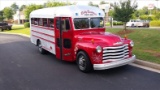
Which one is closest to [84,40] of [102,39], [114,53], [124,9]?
[102,39]

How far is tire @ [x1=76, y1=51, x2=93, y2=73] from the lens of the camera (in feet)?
24.7

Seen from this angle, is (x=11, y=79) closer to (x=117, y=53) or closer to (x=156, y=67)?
(x=117, y=53)

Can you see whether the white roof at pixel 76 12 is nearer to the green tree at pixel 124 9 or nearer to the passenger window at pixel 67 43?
the passenger window at pixel 67 43

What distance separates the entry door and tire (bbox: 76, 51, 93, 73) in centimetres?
72

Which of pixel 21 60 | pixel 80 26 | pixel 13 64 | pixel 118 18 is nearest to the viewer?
pixel 80 26

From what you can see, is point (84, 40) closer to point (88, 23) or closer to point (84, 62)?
point (84, 62)

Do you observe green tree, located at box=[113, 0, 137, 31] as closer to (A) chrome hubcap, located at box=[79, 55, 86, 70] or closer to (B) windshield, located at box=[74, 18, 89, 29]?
(B) windshield, located at box=[74, 18, 89, 29]

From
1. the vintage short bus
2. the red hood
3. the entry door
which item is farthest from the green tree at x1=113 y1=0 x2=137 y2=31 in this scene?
the red hood

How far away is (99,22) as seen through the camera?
913 centimetres

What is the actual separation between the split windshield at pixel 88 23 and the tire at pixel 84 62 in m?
1.25

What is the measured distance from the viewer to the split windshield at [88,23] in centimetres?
852

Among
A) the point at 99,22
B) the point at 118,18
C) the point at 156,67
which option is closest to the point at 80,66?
the point at 99,22

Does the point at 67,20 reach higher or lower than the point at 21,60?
higher

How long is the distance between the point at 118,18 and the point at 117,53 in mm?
→ 13192
